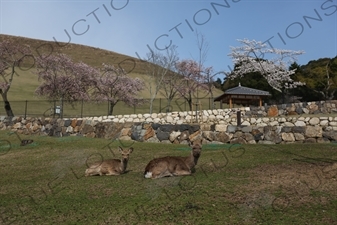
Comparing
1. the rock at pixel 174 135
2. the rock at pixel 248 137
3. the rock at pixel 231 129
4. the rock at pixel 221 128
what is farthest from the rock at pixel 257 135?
the rock at pixel 174 135

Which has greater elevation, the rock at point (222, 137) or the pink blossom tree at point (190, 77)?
the pink blossom tree at point (190, 77)

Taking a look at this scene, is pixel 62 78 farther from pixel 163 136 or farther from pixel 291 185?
pixel 291 185

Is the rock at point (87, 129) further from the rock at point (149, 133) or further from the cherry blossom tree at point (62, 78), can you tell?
the cherry blossom tree at point (62, 78)

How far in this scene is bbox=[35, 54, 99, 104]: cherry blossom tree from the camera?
142 feet

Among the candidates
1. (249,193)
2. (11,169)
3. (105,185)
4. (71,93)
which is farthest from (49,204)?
(71,93)

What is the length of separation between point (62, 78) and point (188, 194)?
39.6m

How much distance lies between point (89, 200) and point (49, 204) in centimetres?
67

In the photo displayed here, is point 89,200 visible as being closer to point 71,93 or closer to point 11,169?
point 11,169

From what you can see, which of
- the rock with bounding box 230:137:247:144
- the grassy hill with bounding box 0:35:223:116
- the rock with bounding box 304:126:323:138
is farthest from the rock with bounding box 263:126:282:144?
the grassy hill with bounding box 0:35:223:116

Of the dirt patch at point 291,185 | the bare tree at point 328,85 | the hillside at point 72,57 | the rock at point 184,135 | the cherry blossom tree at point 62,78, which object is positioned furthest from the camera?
the hillside at point 72,57

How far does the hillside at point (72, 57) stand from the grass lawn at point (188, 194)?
4690cm

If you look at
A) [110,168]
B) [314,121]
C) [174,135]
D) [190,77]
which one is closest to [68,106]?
[190,77]

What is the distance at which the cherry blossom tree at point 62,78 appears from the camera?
142 feet

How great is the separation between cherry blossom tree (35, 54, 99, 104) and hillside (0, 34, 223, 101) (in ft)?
25.6
